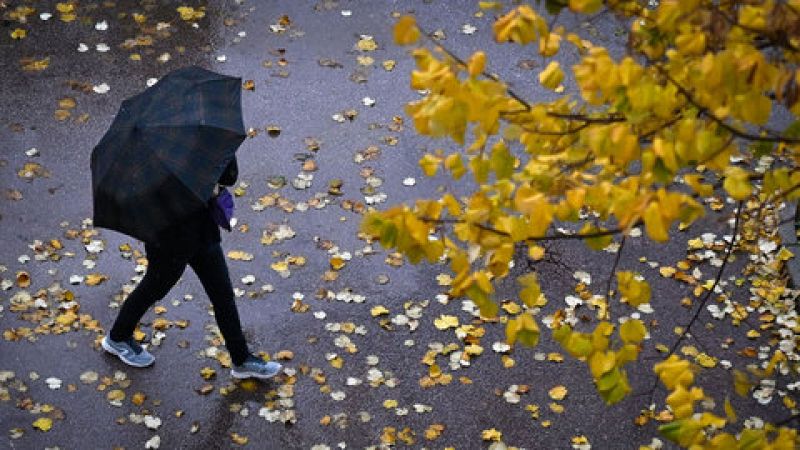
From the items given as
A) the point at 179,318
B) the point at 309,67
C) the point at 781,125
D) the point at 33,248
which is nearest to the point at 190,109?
the point at 179,318

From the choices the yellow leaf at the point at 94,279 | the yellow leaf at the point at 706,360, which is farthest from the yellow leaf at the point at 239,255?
the yellow leaf at the point at 706,360

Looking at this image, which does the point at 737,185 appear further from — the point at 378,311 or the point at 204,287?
the point at 378,311

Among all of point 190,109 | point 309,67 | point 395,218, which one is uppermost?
→ point 395,218

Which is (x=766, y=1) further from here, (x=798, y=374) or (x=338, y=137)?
(x=338, y=137)

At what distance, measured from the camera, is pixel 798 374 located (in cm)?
716

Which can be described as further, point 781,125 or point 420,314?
point 781,125

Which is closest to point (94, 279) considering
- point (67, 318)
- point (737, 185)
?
point (67, 318)

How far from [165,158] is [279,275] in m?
2.03

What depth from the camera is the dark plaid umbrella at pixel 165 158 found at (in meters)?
5.92

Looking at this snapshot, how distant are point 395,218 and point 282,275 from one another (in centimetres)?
409

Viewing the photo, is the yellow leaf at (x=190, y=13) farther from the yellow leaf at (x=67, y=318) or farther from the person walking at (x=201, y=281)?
the person walking at (x=201, y=281)

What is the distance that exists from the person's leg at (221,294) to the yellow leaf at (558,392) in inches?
73.1

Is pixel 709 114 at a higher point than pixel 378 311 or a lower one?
higher

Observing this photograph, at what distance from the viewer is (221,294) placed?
6.64 m
